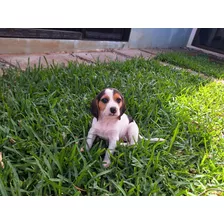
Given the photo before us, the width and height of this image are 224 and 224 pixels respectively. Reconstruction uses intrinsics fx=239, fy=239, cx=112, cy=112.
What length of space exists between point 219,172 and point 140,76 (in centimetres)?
207

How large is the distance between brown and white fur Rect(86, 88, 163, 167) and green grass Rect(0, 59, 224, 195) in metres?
0.07

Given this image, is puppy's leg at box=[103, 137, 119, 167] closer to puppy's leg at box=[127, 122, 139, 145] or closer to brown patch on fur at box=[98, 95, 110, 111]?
puppy's leg at box=[127, 122, 139, 145]

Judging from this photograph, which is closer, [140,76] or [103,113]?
[103,113]

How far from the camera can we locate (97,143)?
1864 millimetres

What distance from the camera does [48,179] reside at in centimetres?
143

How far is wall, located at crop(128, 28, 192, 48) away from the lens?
6797mm

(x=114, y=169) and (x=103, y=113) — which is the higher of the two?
(x=103, y=113)

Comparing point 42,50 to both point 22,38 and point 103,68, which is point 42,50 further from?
point 103,68

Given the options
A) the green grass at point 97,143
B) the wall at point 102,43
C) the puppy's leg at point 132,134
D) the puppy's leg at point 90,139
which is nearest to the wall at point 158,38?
the wall at point 102,43

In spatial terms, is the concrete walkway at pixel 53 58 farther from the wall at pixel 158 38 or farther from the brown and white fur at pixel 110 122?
the brown and white fur at pixel 110 122

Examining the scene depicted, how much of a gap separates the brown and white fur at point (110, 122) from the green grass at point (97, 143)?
0.07 metres
